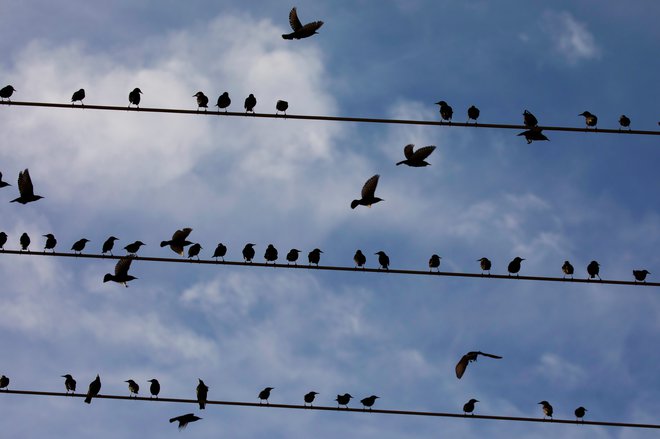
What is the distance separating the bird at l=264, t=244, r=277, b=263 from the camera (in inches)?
1037

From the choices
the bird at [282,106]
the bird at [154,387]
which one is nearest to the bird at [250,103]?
the bird at [282,106]

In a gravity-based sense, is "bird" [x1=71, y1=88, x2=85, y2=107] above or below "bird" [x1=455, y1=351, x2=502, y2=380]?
above

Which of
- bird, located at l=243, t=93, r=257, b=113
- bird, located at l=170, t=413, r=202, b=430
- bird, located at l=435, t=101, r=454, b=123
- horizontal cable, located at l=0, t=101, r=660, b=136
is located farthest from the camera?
bird, located at l=243, t=93, r=257, b=113

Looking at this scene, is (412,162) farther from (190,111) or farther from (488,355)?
(190,111)

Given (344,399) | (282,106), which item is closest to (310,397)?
(344,399)

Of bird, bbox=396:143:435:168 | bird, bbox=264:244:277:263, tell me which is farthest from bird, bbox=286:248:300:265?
bird, bbox=396:143:435:168

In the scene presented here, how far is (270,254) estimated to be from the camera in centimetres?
2644

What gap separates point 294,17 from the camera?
60.0ft

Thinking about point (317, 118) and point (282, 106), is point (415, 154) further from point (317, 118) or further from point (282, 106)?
point (282, 106)

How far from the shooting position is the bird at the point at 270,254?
26.3 meters

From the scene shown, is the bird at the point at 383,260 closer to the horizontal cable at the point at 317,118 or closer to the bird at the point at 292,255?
the bird at the point at 292,255

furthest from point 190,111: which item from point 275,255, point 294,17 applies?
point 275,255

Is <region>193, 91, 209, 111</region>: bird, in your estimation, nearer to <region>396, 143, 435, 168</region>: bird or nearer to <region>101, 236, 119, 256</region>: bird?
<region>101, 236, 119, 256</region>: bird

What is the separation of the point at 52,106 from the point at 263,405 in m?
4.98
